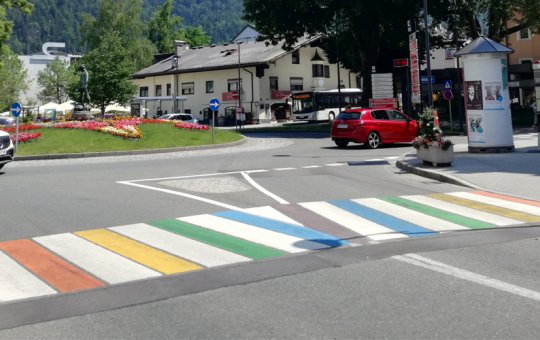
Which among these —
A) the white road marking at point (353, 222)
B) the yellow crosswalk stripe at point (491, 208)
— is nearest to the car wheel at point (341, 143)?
the yellow crosswalk stripe at point (491, 208)

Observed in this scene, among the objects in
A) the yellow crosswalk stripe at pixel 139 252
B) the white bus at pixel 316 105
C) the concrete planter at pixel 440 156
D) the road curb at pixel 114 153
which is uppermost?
the white bus at pixel 316 105

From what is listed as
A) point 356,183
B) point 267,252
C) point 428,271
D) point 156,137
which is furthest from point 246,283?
point 156,137

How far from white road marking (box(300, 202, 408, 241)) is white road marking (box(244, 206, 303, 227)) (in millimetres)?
609

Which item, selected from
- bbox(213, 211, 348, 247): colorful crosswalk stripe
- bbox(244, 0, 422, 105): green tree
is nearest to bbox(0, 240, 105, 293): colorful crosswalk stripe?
bbox(213, 211, 348, 247): colorful crosswalk stripe

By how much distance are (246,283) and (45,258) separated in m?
2.73

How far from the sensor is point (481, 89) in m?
18.7

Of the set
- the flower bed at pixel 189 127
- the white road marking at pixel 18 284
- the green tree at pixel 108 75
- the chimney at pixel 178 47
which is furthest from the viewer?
the chimney at pixel 178 47

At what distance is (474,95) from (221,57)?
53325 mm

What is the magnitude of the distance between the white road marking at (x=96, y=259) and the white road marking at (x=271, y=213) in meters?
2.90

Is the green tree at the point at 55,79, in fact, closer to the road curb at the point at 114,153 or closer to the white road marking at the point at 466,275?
the road curb at the point at 114,153

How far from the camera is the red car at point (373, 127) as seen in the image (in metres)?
24.2

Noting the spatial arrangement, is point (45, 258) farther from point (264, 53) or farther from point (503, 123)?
point (264, 53)

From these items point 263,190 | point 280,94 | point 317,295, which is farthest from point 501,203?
point 280,94

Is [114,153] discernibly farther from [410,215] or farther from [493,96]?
[410,215]
